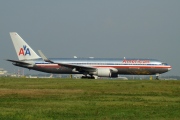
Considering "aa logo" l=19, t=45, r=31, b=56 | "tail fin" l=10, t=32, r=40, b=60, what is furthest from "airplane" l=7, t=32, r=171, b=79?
"aa logo" l=19, t=45, r=31, b=56

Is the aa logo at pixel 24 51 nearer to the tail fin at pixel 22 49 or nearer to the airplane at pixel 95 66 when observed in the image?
the tail fin at pixel 22 49

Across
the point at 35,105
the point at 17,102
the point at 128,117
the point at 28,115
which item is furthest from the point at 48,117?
the point at 17,102

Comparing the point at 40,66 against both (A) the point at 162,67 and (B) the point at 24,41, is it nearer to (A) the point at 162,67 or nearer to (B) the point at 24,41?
(B) the point at 24,41

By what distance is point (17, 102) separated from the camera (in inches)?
1054

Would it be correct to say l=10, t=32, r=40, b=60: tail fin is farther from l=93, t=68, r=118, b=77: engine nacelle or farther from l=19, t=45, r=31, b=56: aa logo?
l=93, t=68, r=118, b=77: engine nacelle

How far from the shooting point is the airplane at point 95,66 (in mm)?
75750

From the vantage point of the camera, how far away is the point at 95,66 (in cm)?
7688

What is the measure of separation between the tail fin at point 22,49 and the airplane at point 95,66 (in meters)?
0.84

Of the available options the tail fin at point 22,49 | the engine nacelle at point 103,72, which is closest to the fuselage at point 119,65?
the engine nacelle at point 103,72

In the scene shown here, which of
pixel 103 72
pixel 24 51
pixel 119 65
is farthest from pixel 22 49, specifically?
pixel 119 65

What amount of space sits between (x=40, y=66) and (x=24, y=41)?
25.7 feet

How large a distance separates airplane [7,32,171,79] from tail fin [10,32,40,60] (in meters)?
0.84

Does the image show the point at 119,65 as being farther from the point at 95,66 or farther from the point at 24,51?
the point at 24,51

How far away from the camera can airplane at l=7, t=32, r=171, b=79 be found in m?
75.8
